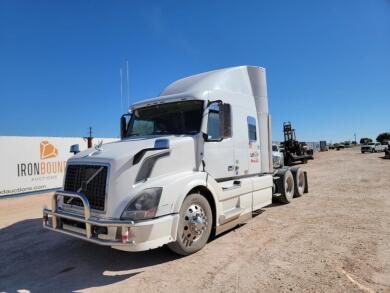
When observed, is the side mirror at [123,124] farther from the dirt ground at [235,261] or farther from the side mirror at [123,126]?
the dirt ground at [235,261]

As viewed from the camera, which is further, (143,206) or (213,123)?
(213,123)

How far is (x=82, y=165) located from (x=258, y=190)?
4.01 m

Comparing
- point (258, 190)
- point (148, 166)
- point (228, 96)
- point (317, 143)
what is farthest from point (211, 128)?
point (317, 143)

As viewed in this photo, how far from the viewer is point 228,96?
609cm

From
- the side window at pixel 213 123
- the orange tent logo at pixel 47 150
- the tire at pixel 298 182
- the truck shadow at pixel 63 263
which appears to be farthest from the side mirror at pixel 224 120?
the orange tent logo at pixel 47 150

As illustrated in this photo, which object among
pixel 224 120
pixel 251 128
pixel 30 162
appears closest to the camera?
pixel 224 120

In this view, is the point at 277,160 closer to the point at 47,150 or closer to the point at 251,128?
the point at 251,128

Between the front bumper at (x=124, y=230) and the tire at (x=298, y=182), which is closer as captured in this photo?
the front bumper at (x=124, y=230)

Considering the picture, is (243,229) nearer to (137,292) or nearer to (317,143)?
(137,292)

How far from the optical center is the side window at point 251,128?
670cm

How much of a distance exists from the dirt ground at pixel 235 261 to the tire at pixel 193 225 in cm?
19

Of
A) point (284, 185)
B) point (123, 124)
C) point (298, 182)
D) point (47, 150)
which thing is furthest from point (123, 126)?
point (47, 150)

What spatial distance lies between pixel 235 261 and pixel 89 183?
252 centimetres

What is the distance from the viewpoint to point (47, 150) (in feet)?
47.0
